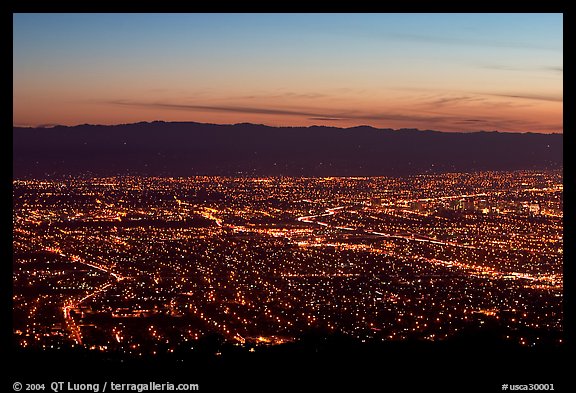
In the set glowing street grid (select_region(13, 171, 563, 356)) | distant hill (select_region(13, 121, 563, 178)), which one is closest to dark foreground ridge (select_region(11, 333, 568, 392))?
glowing street grid (select_region(13, 171, 563, 356))

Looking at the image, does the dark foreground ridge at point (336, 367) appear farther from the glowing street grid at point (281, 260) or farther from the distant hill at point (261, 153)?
the distant hill at point (261, 153)

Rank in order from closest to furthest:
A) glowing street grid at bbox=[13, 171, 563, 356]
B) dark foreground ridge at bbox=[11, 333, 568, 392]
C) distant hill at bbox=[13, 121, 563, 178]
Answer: dark foreground ridge at bbox=[11, 333, 568, 392] → glowing street grid at bbox=[13, 171, 563, 356] → distant hill at bbox=[13, 121, 563, 178]

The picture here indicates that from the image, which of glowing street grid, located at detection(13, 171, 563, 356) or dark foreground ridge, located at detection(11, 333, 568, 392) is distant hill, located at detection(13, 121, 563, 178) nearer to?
glowing street grid, located at detection(13, 171, 563, 356)

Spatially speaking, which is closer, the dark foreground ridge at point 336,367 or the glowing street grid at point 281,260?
the dark foreground ridge at point 336,367

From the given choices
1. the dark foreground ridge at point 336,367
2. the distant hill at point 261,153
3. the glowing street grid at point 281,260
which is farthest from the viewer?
the distant hill at point 261,153

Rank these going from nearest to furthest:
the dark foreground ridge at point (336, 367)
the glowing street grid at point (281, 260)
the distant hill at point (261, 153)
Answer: the dark foreground ridge at point (336, 367)
the glowing street grid at point (281, 260)
the distant hill at point (261, 153)

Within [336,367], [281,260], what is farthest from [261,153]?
[336,367]

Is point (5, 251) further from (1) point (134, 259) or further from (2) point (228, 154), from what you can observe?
(2) point (228, 154)

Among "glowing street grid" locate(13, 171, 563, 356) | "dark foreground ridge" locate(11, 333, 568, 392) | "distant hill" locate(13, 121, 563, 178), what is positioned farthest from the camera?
"distant hill" locate(13, 121, 563, 178)

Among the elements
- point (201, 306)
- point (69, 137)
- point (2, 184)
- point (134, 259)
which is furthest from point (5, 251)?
Answer: point (69, 137)

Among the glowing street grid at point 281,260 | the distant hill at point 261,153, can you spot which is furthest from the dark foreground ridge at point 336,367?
the distant hill at point 261,153

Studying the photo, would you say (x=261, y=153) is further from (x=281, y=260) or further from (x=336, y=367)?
(x=336, y=367)

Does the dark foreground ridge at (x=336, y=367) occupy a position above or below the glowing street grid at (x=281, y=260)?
above
